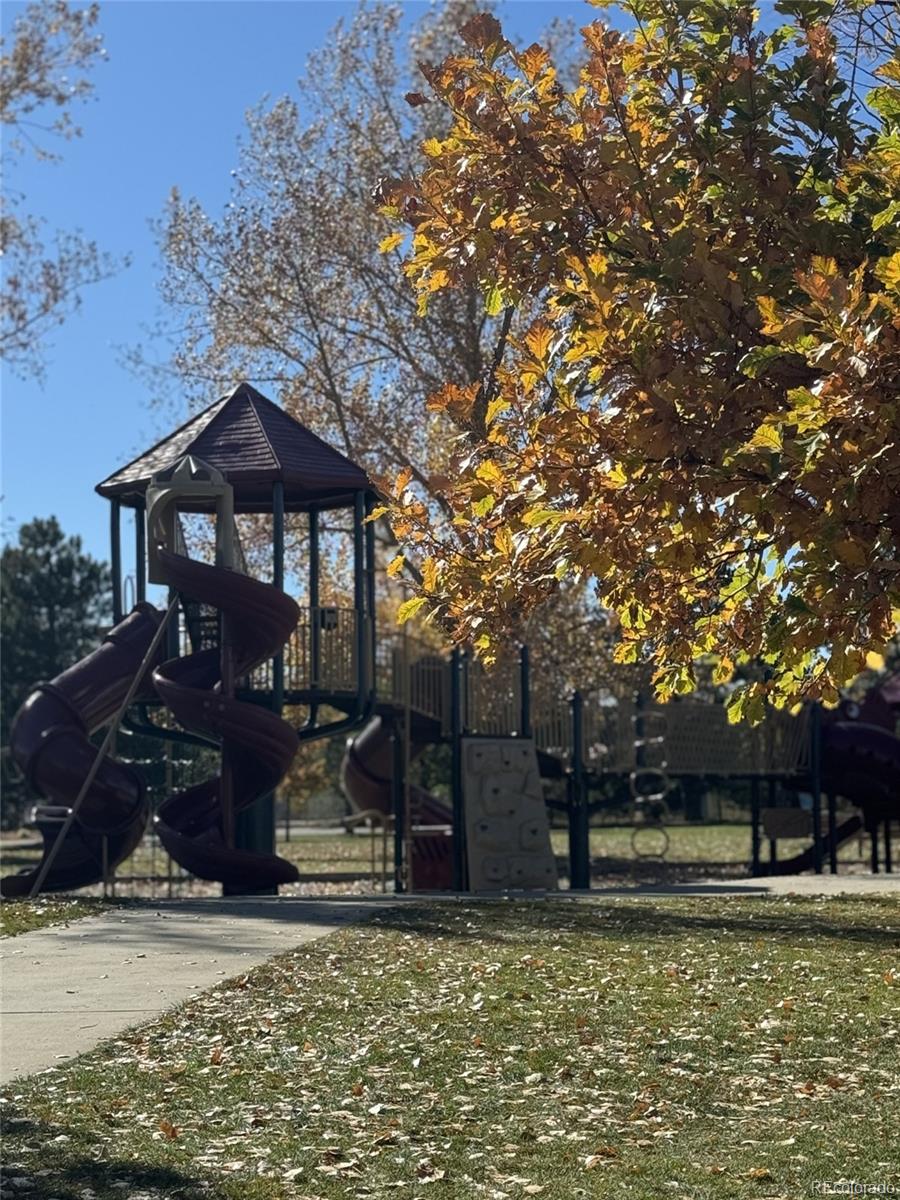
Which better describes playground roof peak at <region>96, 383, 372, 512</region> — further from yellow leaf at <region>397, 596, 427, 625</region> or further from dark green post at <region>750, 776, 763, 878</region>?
yellow leaf at <region>397, 596, 427, 625</region>

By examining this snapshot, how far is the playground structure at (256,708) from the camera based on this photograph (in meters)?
20.1

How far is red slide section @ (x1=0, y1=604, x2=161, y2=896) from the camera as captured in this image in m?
21.3

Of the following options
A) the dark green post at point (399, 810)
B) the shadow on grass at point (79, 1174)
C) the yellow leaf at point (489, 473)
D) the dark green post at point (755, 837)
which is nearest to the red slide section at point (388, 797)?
the dark green post at point (399, 810)

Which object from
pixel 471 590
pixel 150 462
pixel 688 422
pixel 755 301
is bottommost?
pixel 471 590

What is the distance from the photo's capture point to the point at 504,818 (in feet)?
72.1

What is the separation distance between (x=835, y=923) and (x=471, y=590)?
7.55 m

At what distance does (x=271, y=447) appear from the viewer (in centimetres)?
2183

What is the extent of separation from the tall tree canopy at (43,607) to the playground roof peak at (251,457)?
39.7m

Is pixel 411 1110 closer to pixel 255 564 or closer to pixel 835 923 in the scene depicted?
pixel 835 923

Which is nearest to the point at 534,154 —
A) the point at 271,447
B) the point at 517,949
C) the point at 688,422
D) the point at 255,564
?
the point at 688,422

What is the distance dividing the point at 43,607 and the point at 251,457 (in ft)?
152

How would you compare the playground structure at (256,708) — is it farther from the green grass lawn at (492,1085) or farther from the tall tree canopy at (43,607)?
the tall tree canopy at (43,607)

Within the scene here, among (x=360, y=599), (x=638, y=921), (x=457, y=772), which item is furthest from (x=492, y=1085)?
(x=360, y=599)

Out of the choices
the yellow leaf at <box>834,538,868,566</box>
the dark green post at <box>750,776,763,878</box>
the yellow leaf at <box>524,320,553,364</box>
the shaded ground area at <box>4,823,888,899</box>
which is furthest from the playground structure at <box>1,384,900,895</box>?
the yellow leaf at <box>834,538,868,566</box>
